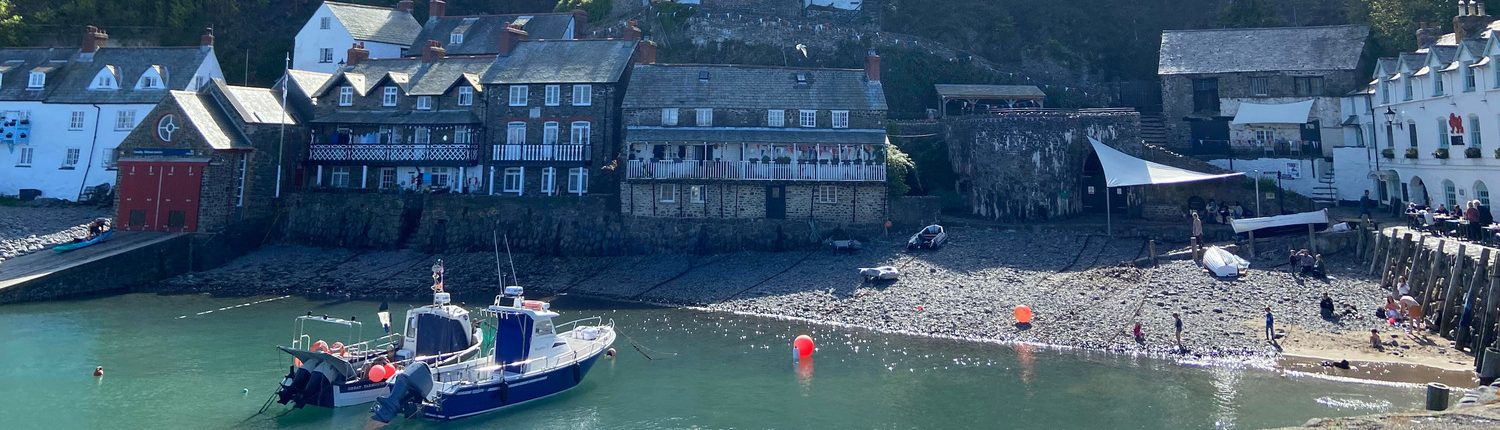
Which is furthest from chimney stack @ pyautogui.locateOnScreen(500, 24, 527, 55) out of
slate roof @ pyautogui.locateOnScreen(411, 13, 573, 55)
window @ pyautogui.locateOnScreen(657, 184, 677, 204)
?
window @ pyautogui.locateOnScreen(657, 184, 677, 204)

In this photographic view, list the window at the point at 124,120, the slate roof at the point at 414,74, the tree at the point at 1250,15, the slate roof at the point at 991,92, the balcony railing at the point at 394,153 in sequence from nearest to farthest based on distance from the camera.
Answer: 1. the balcony railing at the point at 394,153
2. the slate roof at the point at 414,74
3. the window at the point at 124,120
4. the slate roof at the point at 991,92
5. the tree at the point at 1250,15

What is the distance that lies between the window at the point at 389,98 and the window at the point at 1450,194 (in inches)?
1742

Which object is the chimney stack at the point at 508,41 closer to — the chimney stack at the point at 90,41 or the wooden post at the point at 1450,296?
the chimney stack at the point at 90,41

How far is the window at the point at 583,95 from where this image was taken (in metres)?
41.7

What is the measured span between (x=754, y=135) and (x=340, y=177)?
2106 cm

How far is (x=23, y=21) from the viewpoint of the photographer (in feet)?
178

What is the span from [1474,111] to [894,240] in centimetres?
2040

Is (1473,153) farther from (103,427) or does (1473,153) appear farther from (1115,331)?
(103,427)

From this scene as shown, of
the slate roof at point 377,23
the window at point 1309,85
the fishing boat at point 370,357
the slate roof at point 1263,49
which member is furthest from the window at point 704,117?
the window at point 1309,85

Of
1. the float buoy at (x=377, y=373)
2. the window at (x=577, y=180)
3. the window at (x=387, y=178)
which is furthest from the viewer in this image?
the window at (x=387, y=178)

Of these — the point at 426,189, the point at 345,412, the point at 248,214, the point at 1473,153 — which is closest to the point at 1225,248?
the point at 1473,153

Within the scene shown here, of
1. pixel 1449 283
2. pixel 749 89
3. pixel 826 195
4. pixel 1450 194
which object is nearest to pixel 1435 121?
pixel 1450 194

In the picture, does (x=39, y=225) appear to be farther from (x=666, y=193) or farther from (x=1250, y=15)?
(x=1250, y=15)

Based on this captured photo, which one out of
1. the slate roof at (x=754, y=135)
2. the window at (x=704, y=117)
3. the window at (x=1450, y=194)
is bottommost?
the window at (x=1450, y=194)
